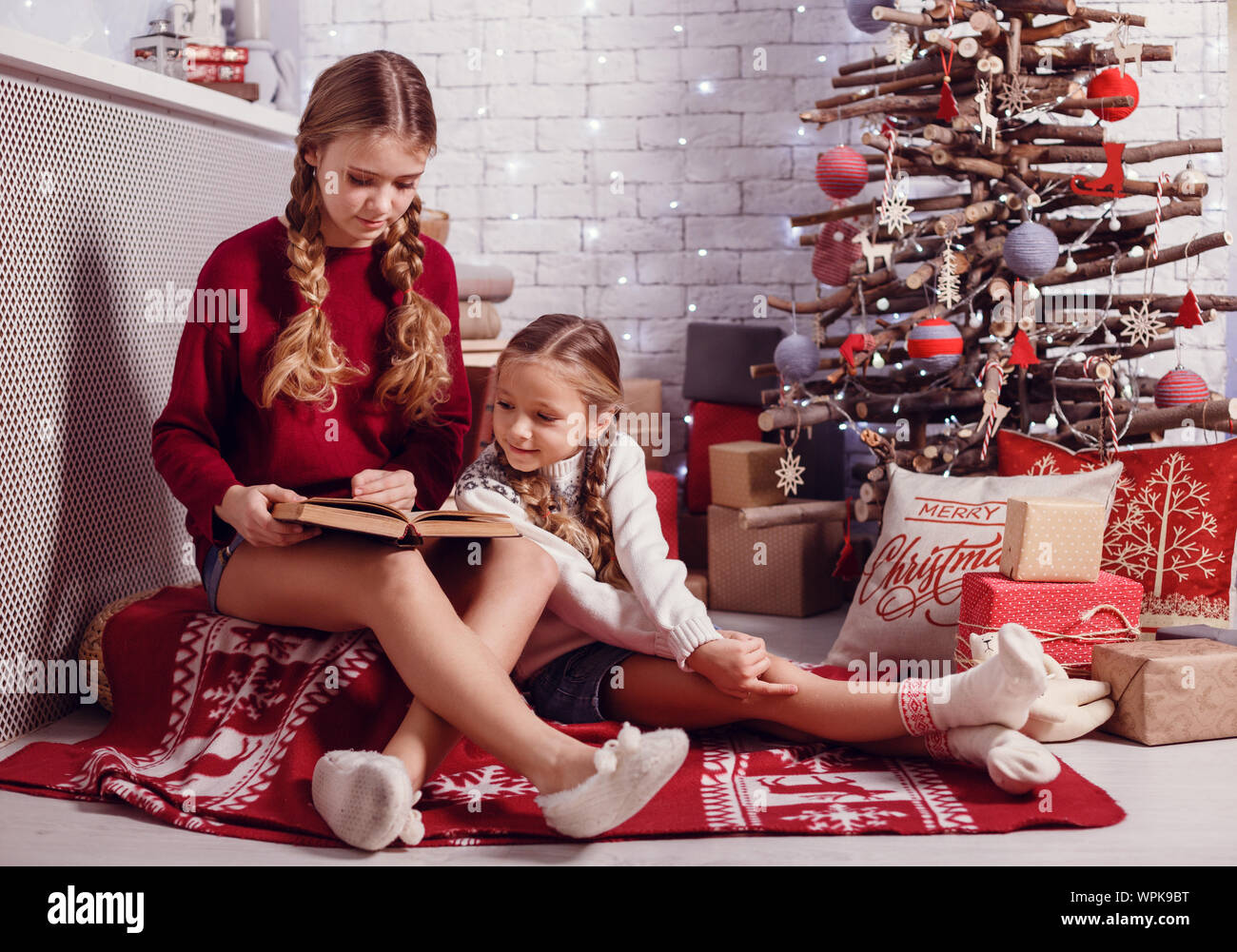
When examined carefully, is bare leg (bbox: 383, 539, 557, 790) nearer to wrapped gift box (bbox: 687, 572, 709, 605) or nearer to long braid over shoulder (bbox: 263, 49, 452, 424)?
long braid over shoulder (bbox: 263, 49, 452, 424)

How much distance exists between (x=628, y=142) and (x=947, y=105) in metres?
1.08

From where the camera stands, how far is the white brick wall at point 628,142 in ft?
10.7

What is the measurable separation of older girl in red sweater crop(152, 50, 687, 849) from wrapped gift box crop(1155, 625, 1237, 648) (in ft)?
3.86

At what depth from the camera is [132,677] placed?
6.37 ft

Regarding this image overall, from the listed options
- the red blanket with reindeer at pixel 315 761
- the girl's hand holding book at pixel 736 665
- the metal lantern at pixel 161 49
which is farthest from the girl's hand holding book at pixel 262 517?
the metal lantern at pixel 161 49

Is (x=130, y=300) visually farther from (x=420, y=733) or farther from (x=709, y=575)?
(x=709, y=575)

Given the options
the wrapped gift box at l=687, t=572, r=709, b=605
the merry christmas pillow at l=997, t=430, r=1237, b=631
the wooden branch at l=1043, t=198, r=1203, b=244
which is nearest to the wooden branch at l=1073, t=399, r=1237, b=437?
the merry christmas pillow at l=997, t=430, r=1237, b=631

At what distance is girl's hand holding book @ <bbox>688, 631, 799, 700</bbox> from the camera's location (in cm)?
169

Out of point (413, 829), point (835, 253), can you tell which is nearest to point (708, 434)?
point (835, 253)

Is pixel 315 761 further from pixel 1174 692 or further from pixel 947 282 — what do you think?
pixel 947 282

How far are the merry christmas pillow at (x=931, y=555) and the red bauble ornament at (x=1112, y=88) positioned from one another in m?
0.82

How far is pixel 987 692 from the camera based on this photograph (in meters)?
1.62
